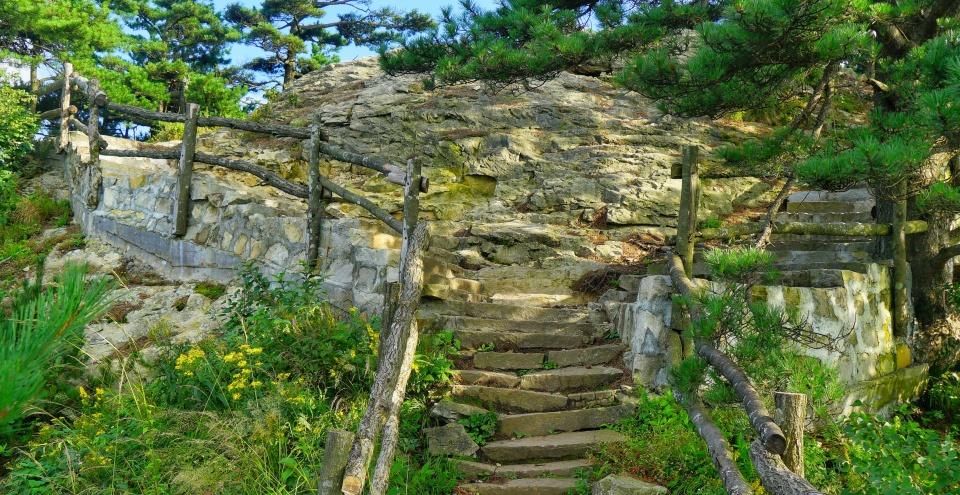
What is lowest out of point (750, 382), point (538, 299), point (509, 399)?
point (509, 399)

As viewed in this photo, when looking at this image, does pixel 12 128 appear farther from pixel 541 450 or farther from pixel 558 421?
pixel 541 450

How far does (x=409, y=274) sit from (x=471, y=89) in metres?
9.42

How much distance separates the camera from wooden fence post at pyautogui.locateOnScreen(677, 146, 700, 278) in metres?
6.96

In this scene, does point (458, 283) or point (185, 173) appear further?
point (185, 173)

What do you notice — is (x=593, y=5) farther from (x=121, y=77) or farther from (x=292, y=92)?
(x=121, y=77)

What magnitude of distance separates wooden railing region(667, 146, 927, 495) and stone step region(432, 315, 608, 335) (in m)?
1.08

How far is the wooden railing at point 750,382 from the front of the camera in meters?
3.64

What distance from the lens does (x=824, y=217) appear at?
9836 mm

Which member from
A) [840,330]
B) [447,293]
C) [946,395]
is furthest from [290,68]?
[946,395]

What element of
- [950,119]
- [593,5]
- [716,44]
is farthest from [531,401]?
[593,5]

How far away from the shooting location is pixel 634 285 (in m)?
8.20

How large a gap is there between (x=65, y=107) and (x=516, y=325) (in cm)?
918

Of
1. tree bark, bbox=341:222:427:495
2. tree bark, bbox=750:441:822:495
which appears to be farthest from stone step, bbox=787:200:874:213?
tree bark, bbox=750:441:822:495

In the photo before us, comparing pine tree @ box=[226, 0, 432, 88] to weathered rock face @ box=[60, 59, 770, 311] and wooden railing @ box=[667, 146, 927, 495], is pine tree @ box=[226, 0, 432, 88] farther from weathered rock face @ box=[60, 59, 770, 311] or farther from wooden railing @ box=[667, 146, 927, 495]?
wooden railing @ box=[667, 146, 927, 495]
